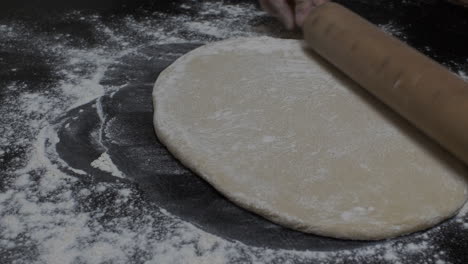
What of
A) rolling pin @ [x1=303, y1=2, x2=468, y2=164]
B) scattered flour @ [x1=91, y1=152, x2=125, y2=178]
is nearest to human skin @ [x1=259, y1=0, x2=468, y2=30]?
rolling pin @ [x1=303, y1=2, x2=468, y2=164]

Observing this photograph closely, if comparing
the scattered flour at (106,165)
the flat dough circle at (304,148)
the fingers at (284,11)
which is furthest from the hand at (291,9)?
the scattered flour at (106,165)

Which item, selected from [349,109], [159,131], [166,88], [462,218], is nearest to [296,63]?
[349,109]

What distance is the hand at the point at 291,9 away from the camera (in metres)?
1.90

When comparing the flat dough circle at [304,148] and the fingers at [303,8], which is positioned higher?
the fingers at [303,8]

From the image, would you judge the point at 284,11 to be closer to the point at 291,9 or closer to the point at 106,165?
the point at 291,9

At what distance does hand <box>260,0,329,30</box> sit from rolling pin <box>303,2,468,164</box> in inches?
4.4

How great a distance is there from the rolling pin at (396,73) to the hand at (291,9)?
0.37ft

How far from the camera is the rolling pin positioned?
1.27 meters

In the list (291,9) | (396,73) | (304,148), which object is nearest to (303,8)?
(291,9)

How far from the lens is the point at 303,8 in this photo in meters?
1.90

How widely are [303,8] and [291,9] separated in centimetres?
7

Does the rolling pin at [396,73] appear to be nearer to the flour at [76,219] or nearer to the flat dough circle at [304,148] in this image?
the flat dough circle at [304,148]

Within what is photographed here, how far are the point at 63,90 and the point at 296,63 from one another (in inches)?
31.0

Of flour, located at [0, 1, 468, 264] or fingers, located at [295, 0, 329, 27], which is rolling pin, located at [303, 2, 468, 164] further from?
flour, located at [0, 1, 468, 264]
